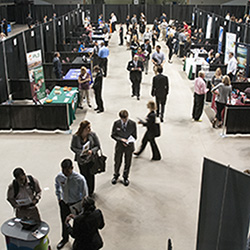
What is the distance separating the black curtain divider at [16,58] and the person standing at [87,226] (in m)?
9.31

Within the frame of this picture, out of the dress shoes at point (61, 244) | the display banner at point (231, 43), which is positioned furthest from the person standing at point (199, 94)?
the dress shoes at point (61, 244)

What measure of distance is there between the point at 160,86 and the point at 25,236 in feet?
20.0

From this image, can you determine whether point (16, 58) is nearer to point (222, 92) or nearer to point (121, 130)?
point (222, 92)

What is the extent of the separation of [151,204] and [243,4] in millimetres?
32410

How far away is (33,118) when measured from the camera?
9.66 metres

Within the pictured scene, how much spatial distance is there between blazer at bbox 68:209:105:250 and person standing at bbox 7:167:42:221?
108cm

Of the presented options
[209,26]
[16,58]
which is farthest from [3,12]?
[16,58]

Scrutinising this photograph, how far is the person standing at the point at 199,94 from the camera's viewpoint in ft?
32.7

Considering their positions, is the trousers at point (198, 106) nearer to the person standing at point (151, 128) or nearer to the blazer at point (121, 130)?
the person standing at point (151, 128)

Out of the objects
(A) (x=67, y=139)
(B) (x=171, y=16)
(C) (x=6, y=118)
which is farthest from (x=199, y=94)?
(B) (x=171, y=16)

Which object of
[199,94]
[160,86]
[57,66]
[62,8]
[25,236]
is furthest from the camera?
[62,8]

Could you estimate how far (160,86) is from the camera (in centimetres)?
977

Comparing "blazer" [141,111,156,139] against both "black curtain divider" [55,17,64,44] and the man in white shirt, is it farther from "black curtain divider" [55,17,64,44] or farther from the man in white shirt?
"black curtain divider" [55,17,64,44]

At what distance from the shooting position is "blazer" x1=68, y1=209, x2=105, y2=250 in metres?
4.13
